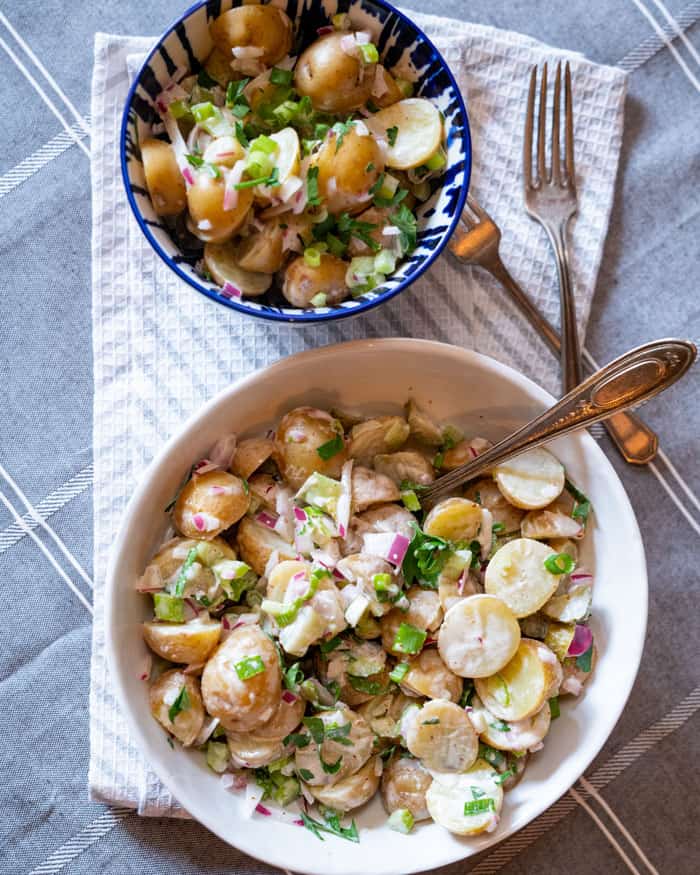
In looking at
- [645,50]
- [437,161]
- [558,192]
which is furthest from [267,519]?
[645,50]

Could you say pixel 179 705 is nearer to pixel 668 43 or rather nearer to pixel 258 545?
pixel 258 545

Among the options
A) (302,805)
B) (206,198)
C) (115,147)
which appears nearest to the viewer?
(206,198)

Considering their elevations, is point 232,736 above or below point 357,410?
below

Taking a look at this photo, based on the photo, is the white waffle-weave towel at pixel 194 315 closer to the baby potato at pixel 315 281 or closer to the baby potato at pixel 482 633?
the baby potato at pixel 315 281

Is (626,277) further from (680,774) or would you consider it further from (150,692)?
(150,692)

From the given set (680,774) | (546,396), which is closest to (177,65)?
(546,396)

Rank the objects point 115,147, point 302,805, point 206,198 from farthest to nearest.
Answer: point 115,147 < point 302,805 < point 206,198
